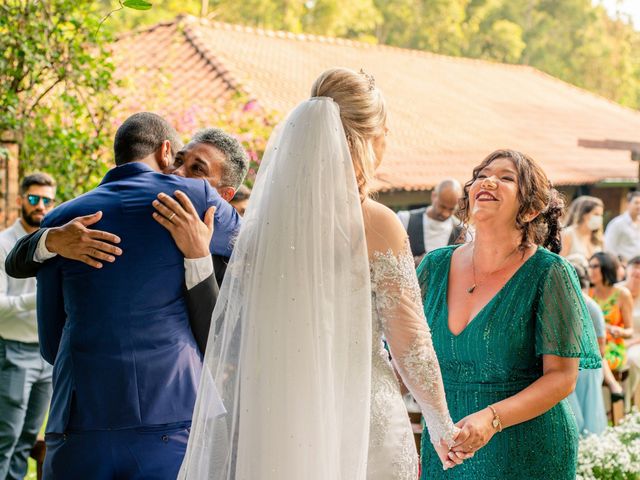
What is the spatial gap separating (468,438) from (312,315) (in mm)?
951

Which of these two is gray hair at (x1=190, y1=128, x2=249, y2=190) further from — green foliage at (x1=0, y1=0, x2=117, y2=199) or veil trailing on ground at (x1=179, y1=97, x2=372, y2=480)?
green foliage at (x1=0, y1=0, x2=117, y2=199)

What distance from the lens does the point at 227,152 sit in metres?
3.51

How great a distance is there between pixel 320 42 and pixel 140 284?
67.2 feet

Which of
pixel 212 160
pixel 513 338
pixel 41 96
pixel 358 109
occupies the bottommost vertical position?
pixel 513 338

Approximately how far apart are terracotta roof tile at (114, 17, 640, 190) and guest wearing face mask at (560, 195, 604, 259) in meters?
4.70

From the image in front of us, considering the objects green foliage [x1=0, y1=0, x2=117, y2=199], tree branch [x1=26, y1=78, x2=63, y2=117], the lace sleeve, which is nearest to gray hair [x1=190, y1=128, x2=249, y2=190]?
the lace sleeve

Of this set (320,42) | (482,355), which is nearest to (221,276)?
(482,355)

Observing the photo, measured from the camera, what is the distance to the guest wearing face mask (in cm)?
1027

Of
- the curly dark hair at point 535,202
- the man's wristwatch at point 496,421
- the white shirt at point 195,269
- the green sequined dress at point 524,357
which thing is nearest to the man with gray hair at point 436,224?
the curly dark hair at point 535,202

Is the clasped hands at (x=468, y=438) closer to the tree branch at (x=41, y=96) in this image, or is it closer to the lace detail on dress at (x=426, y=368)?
Answer: the lace detail on dress at (x=426, y=368)

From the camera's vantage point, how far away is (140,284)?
297cm

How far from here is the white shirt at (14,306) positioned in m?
5.65

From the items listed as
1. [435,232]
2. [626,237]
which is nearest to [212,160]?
[435,232]

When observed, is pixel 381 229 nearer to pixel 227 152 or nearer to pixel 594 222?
pixel 227 152
